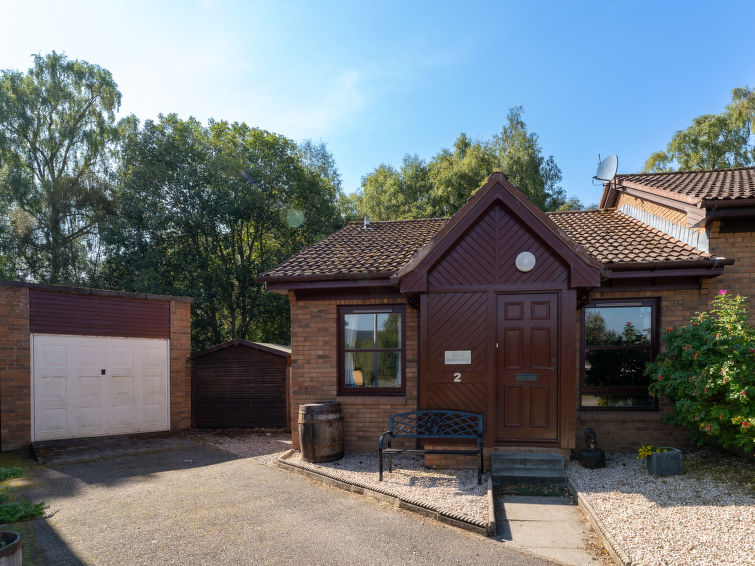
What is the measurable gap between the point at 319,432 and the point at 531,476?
327cm

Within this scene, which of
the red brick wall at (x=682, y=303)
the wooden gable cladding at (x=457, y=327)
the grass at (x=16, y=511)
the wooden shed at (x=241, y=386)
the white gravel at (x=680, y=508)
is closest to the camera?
the grass at (x=16, y=511)

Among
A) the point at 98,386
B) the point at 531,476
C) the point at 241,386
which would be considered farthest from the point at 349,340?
the point at 98,386

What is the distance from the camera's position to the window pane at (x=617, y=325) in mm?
8141

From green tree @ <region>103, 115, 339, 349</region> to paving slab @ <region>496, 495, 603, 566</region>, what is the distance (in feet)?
51.5

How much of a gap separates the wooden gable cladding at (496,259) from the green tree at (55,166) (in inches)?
745

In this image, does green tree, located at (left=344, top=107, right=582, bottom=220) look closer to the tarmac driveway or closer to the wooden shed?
the wooden shed

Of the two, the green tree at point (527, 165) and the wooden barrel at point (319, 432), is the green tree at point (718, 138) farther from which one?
the wooden barrel at point (319, 432)

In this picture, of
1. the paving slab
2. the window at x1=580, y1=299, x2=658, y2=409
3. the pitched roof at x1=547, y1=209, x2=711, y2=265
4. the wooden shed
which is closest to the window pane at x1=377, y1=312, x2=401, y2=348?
the window at x1=580, y1=299, x2=658, y2=409

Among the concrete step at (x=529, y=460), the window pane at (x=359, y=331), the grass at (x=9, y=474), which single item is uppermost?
the window pane at (x=359, y=331)

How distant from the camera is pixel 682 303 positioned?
7.94 metres

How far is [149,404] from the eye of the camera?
11688mm

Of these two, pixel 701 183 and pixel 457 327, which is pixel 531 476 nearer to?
pixel 457 327

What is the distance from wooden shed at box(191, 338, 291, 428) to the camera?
11.9 m

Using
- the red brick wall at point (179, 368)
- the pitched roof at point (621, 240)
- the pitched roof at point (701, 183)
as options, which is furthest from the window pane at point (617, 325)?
the red brick wall at point (179, 368)
